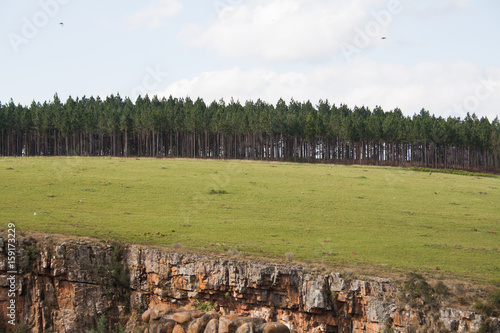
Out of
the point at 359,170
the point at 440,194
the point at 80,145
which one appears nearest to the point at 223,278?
the point at 440,194

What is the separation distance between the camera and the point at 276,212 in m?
41.9

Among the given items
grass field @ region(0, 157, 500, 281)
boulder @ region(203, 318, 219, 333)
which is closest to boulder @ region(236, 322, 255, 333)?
boulder @ region(203, 318, 219, 333)

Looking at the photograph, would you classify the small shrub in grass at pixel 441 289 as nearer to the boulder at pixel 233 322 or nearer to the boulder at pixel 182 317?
the boulder at pixel 233 322

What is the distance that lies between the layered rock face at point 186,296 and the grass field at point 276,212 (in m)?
2.61

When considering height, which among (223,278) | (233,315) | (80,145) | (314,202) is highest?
(80,145)

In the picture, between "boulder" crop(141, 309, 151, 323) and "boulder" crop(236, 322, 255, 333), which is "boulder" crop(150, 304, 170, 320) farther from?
"boulder" crop(236, 322, 255, 333)

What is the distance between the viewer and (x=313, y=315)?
24625mm

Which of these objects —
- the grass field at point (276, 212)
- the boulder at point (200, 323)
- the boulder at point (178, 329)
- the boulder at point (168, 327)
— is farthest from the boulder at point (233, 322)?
the grass field at point (276, 212)

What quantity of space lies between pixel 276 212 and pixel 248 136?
70944 mm

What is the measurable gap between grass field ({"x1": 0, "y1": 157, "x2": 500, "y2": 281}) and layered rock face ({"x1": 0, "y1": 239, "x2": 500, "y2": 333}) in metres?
2.61

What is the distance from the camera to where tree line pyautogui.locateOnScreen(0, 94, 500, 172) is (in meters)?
106

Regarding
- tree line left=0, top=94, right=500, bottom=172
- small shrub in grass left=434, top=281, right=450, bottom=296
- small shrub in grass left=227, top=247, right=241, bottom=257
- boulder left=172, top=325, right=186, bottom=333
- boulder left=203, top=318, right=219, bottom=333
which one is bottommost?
boulder left=172, top=325, right=186, bottom=333

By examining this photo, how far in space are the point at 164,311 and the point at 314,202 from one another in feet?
77.8

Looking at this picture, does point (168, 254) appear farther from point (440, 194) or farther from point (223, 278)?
point (440, 194)
